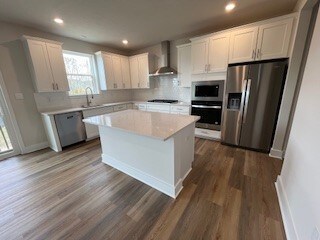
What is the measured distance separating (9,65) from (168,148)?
364 centimetres

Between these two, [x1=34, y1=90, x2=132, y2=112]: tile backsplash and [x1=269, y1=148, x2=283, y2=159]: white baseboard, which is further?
[x1=34, y1=90, x2=132, y2=112]: tile backsplash

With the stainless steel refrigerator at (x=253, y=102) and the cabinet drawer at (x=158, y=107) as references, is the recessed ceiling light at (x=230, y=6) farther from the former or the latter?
the cabinet drawer at (x=158, y=107)

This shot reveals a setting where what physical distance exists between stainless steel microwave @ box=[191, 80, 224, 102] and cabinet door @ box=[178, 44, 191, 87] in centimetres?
45

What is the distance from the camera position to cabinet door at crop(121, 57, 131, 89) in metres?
4.66

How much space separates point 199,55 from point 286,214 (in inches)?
125

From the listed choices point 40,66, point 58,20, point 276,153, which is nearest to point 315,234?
point 276,153

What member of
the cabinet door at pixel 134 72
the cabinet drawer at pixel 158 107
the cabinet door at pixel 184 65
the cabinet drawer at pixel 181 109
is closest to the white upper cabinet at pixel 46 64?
the cabinet door at pixel 134 72

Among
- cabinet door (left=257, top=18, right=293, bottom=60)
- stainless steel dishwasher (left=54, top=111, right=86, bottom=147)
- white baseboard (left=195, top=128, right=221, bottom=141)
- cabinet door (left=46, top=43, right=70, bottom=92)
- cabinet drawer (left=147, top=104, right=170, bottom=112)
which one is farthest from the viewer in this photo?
cabinet drawer (left=147, top=104, right=170, bottom=112)

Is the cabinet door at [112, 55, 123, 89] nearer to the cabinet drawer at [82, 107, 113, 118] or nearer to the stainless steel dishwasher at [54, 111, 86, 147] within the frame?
the cabinet drawer at [82, 107, 113, 118]

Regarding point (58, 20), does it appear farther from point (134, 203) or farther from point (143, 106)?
point (134, 203)

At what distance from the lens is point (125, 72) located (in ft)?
15.6

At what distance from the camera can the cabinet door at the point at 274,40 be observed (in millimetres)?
2332

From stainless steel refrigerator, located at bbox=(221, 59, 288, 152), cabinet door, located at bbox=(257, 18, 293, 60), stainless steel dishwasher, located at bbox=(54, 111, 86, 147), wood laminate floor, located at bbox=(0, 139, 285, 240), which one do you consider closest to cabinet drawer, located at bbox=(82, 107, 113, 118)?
stainless steel dishwasher, located at bbox=(54, 111, 86, 147)

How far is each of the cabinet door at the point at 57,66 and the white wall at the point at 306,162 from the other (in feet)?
14.0
